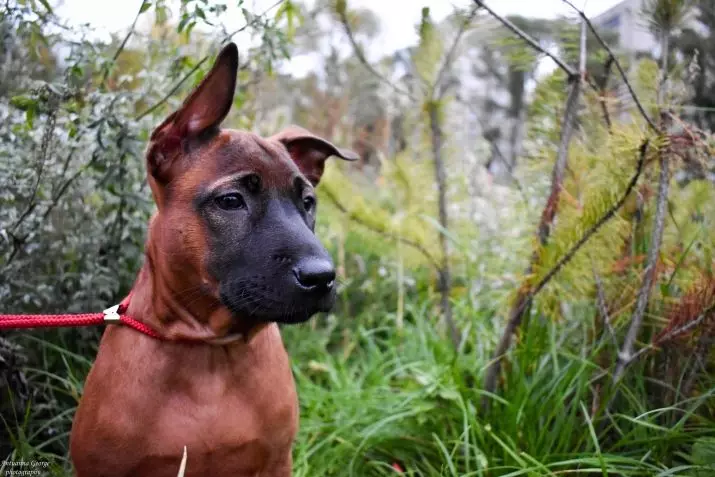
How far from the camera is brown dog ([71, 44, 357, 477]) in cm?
189

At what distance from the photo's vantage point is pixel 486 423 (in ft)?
9.14

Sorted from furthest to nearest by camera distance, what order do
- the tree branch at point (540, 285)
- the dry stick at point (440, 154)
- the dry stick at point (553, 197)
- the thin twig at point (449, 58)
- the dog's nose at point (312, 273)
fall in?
the dry stick at point (440, 154), the thin twig at point (449, 58), the dry stick at point (553, 197), the tree branch at point (540, 285), the dog's nose at point (312, 273)

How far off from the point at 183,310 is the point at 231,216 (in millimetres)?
325

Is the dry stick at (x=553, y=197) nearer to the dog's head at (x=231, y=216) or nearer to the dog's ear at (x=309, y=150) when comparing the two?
the dog's ear at (x=309, y=150)

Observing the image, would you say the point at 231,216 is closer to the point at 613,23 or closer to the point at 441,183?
the point at 441,183

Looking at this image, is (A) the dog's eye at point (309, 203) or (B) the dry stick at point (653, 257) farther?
(B) the dry stick at point (653, 257)

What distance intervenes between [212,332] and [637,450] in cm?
167

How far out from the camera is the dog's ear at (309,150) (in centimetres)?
242

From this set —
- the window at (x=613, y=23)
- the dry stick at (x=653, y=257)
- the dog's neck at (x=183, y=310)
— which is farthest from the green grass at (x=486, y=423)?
the window at (x=613, y=23)

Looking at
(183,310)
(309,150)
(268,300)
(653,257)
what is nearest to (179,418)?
(183,310)

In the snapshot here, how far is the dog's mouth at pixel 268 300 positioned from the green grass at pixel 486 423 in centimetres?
95

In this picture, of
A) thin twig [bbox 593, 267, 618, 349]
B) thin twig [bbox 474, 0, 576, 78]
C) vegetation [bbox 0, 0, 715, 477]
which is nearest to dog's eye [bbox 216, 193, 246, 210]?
vegetation [bbox 0, 0, 715, 477]

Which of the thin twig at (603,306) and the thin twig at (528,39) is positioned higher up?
the thin twig at (528,39)

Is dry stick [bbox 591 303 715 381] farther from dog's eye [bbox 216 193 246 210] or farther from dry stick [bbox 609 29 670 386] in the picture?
dog's eye [bbox 216 193 246 210]
